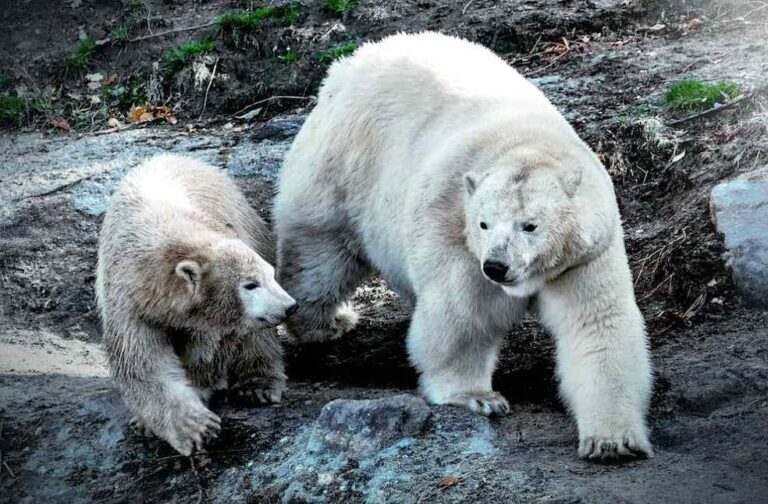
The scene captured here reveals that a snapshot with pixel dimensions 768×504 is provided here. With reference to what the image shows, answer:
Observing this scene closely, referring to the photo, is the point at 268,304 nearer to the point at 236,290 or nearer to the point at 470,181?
the point at 236,290

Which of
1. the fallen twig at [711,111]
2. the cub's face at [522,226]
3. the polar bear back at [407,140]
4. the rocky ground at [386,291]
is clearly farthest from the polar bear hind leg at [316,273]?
the fallen twig at [711,111]

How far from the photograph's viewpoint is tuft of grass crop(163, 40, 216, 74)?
10930 mm

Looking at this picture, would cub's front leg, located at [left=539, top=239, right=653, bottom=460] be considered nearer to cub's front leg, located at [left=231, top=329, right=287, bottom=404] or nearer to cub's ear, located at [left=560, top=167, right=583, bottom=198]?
cub's ear, located at [left=560, top=167, right=583, bottom=198]

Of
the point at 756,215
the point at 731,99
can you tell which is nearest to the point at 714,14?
the point at 731,99

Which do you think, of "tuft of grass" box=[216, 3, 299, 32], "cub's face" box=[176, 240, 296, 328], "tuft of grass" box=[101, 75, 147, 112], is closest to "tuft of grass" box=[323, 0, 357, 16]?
"tuft of grass" box=[216, 3, 299, 32]

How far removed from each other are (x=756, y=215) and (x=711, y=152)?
3.61 feet

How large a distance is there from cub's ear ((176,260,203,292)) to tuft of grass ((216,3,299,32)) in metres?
5.35

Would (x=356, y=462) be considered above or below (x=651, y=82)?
below

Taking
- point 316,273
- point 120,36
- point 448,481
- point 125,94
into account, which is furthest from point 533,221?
point 120,36

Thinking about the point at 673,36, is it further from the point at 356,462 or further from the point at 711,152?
the point at 356,462

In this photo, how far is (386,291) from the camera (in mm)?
8969

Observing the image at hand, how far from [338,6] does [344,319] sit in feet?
13.8

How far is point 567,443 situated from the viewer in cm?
575

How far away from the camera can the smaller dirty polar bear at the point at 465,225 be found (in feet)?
18.1
